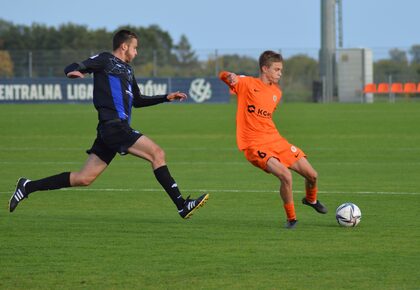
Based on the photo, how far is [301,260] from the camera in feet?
29.8

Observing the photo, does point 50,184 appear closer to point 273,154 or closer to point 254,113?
point 254,113

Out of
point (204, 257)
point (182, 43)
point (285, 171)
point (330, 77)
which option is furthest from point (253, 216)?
point (182, 43)

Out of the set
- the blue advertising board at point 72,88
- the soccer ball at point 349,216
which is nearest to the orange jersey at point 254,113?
the soccer ball at point 349,216

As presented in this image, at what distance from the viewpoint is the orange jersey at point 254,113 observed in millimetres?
11328

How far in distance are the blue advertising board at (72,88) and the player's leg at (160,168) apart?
40509mm

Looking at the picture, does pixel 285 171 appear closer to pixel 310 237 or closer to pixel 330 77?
pixel 310 237

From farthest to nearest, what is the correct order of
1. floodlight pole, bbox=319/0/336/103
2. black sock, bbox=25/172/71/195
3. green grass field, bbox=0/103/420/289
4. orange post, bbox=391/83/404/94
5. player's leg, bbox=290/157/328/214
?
1. orange post, bbox=391/83/404/94
2. floodlight pole, bbox=319/0/336/103
3. black sock, bbox=25/172/71/195
4. player's leg, bbox=290/157/328/214
5. green grass field, bbox=0/103/420/289

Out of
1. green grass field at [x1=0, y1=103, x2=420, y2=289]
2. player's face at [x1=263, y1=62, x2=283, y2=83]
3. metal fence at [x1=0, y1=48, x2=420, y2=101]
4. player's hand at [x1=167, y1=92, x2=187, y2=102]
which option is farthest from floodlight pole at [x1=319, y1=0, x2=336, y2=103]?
player's face at [x1=263, y1=62, x2=283, y2=83]

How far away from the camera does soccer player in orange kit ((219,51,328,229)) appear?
1114cm

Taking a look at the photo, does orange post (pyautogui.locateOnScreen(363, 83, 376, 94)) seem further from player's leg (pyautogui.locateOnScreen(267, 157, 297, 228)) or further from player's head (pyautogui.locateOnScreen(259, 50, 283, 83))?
player's leg (pyautogui.locateOnScreen(267, 157, 297, 228))

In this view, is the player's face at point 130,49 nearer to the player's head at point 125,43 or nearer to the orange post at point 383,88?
the player's head at point 125,43

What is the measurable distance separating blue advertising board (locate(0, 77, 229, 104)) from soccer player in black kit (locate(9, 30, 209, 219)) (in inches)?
1588

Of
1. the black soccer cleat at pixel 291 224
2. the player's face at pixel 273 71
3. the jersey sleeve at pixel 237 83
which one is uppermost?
the player's face at pixel 273 71

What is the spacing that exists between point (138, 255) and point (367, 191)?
630cm
